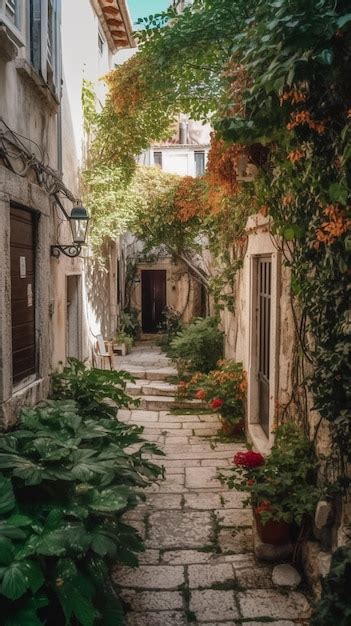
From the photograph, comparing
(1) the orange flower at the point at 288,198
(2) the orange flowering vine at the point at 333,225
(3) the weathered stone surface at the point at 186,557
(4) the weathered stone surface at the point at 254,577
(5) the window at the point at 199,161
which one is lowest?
(3) the weathered stone surface at the point at 186,557

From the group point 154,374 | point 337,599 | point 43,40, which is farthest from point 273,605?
point 154,374

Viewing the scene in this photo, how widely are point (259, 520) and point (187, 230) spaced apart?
30.7 feet

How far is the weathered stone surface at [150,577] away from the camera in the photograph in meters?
3.86

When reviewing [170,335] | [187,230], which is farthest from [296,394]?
[170,335]

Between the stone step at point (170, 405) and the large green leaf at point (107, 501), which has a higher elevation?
the large green leaf at point (107, 501)

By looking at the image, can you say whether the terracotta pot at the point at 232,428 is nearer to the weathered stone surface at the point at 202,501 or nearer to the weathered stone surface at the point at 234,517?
the weathered stone surface at the point at 202,501

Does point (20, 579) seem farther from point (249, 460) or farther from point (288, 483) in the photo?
point (249, 460)

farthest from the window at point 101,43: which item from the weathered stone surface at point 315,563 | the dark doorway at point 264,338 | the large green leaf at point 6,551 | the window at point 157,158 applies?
the large green leaf at point 6,551

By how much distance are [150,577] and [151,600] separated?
11.2 inches

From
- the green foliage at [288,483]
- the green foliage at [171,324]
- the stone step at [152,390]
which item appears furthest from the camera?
the green foliage at [171,324]

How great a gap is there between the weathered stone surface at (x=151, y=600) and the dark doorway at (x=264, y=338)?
2.88 meters

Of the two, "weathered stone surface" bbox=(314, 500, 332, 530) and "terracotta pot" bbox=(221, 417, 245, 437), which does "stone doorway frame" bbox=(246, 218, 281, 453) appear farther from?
"weathered stone surface" bbox=(314, 500, 332, 530)

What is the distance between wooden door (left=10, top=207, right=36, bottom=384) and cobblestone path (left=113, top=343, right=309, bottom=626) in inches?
72.2

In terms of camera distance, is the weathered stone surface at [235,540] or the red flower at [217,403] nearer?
the weathered stone surface at [235,540]
